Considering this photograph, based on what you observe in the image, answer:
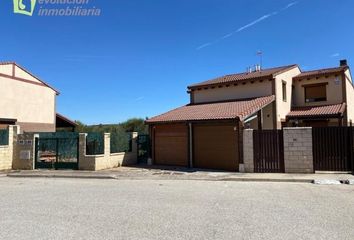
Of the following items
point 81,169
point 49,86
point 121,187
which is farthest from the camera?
point 49,86

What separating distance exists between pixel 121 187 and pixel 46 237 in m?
6.41

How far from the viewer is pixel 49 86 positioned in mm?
29000

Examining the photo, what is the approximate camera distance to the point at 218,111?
19.1m

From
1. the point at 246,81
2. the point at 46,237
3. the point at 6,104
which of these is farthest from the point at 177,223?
the point at 6,104

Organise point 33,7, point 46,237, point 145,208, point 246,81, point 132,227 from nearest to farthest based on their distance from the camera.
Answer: point 46,237, point 132,227, point 145,208, point 33,7, point 246,81

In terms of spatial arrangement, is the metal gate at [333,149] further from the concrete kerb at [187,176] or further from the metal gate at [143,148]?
the metal gate at [143,148]

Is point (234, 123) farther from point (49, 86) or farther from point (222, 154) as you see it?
point (49, 86)

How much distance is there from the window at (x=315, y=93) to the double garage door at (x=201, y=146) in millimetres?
9947

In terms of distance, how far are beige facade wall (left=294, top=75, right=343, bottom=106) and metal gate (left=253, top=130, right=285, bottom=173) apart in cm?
963

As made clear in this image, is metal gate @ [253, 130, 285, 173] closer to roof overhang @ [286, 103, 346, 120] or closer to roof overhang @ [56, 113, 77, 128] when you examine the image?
roof overhang @ [286, 103, 346, 120]

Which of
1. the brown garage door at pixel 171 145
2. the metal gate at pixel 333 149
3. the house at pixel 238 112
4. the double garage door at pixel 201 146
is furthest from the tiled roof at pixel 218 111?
the metal gate at pixel 333 149

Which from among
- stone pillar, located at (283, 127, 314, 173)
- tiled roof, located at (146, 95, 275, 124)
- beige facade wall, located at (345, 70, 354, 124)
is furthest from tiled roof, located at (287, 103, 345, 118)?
stone pillar, located at (283, 127, 314, 173)

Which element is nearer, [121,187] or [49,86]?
[121,187]

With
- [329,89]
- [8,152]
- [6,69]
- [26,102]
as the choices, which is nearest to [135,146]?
[8,152]
